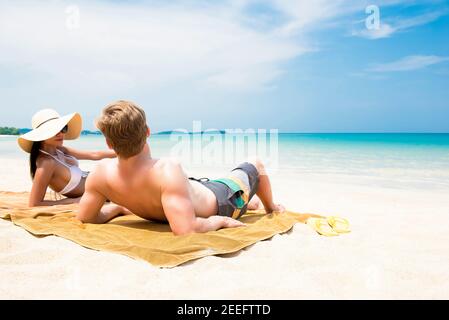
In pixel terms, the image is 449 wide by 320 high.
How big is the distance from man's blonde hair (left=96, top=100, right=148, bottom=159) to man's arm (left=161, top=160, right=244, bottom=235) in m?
0.31

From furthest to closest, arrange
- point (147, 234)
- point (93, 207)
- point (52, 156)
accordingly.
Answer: point (52, 156) < point (93, 207) < point (147, 234)

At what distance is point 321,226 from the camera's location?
3.93m

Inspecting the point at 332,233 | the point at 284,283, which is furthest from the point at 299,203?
the point at 284,283

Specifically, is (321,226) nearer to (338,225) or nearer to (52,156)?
(338,225)

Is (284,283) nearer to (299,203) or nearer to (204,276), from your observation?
(204,276)

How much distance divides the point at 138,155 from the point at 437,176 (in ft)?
35.5

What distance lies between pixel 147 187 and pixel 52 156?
6.87 feet

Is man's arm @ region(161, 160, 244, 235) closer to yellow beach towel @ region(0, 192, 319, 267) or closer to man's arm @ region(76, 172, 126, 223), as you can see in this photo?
yellow beach towel @ region(0, 192, 319, 267)

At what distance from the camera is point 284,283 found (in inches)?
99.9

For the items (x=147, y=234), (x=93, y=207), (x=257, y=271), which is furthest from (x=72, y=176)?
(x=257, y=271)

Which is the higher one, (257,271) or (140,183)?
(140,183)

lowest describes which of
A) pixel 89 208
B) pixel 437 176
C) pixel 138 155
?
pixel 437 176

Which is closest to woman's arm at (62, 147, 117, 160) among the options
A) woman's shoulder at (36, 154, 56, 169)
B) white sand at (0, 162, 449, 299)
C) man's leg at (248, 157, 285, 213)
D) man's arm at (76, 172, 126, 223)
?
woman's shoulder at (36, 154, 56, 169)

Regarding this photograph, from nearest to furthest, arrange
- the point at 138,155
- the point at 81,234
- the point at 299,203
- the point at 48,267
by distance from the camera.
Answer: the point at 48,267 < the point at 138,155 < the point at 81,234 < the point at 299,203
